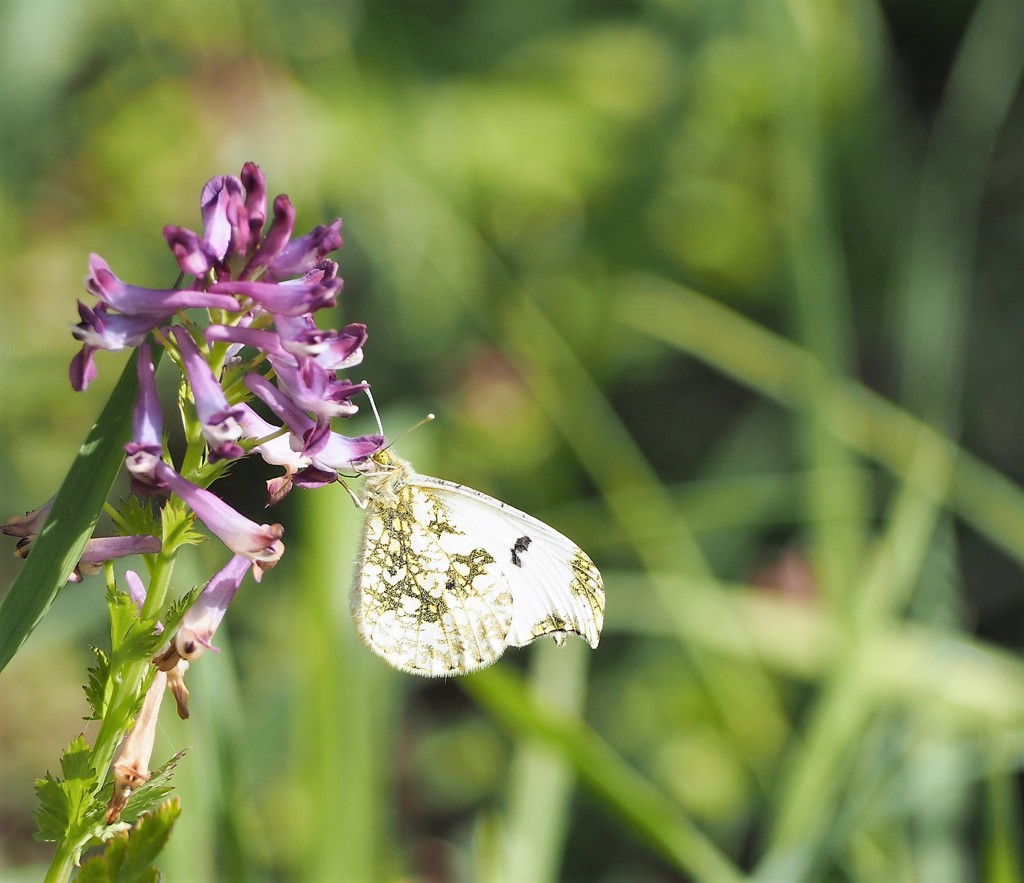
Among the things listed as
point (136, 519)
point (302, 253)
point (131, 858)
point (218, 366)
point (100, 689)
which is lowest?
point (131, 858)

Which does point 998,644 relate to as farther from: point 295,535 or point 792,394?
point 295,535

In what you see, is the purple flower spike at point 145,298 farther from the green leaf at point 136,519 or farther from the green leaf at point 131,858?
the green leaf at point 131,858

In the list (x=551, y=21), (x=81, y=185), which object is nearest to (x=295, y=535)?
(x=81, y=185)

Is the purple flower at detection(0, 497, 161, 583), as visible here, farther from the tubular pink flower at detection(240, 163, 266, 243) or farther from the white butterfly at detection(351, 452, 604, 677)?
the white butterfly at detection(351, 452, 604, 677)

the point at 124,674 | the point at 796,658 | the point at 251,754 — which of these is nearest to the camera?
the point at 124,674

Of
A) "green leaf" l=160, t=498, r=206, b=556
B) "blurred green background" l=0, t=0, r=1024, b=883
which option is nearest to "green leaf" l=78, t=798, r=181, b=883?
"green leaf" l=160, t=498, r=206, b=556

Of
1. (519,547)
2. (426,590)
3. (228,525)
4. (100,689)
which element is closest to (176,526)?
(228,525)

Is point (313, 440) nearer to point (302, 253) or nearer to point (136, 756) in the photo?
point (302, 253)
